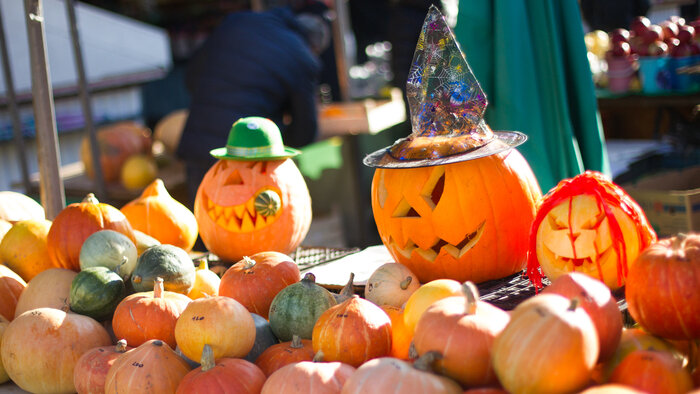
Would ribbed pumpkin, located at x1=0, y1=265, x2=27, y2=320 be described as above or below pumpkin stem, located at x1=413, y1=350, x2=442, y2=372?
above

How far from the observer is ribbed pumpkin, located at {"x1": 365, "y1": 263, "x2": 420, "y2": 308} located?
1.93m

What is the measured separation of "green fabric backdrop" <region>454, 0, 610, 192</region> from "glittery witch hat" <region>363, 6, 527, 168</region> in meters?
0.95

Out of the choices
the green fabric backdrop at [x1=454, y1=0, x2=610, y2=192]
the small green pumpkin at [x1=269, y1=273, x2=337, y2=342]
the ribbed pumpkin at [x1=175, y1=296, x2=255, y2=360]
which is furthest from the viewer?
the green fabric backdrop at [x1=454, y1=0, x2=610, y2=192]

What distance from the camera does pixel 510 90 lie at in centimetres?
299

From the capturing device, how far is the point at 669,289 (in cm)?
143

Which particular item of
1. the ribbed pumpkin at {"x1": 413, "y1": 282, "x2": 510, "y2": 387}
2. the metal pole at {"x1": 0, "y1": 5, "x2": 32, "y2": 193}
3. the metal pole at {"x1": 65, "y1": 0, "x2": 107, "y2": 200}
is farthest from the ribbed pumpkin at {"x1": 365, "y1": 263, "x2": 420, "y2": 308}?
the metal pole at {"x1": 0, "y1": 5, "x2": 32, "y2": 193}

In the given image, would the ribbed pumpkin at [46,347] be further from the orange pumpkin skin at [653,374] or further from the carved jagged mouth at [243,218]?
the orange pumpkin skin at [653,374]

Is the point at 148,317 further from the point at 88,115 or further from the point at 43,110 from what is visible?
the point at 88,115

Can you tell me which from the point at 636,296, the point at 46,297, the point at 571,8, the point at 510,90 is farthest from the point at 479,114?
the point at 46,297

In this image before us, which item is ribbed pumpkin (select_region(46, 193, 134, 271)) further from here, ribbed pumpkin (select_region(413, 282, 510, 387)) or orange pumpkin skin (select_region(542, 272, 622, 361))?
orange pumpkin skin (select_region(542, 272, 622, 361))

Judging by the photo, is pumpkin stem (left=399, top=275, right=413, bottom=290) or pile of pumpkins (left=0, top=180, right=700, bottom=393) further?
pumpkin stem (left=399, top=275, right=413, bottom=290)

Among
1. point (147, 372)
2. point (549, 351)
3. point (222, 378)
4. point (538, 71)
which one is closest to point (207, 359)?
point (222, 378)

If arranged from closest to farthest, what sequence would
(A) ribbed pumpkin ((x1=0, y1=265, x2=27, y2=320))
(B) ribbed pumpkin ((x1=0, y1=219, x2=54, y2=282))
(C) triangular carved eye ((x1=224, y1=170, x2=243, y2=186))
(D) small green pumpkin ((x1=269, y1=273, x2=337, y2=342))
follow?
1. (D) small green pumpkin ((x1=269, y1=273, x2=337, y2=342))
2. (A) ribbed pumpkin ((x1=0, y1=265, x2=27, y2=320))
3. (B) ribbed pumpkin ((x1=0, y1=219, x2=54, y2=282))
4. (C) triangular carved eye ((x1=224, y1=170, x2=243, y2=186))

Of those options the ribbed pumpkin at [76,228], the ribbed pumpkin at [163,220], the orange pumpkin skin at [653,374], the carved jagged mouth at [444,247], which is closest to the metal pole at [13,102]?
the ribbed pumpkin at [163,220]
